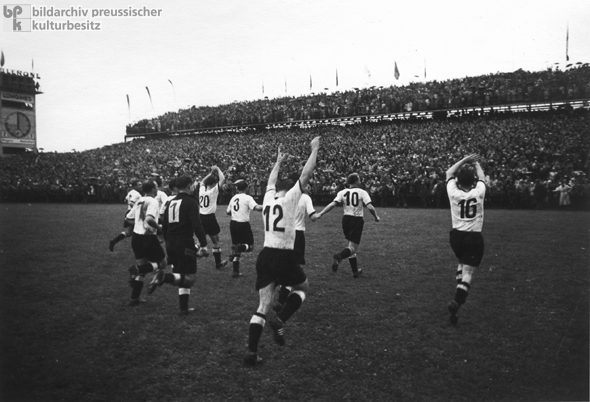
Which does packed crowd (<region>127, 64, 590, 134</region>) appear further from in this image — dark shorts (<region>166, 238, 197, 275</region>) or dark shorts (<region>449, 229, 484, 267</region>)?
dark shorts (<region>166, 238, 197, 275</region>)

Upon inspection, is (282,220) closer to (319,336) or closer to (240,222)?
(319,336)

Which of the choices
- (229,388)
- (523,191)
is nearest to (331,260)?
(229,388)

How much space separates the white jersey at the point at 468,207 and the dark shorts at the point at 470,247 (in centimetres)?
9

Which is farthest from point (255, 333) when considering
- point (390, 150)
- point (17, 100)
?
point (17, 100)

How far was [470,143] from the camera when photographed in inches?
1126

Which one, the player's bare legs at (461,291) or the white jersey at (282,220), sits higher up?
the white jersey at (282,220)

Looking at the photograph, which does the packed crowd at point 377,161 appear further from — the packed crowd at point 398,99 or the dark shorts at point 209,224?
the dark shorts at point 209,224

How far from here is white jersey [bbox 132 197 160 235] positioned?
710 cm

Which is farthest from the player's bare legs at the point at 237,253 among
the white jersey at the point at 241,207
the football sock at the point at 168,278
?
the football sock at the point at 168,278

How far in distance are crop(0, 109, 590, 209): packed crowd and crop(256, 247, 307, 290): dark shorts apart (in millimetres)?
17475

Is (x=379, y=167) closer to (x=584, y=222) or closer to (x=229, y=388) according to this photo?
(x=584, y=222)

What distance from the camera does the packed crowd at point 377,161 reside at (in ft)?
74.7

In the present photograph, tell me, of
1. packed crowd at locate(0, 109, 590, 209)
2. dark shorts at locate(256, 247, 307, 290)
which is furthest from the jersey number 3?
packed crowd at locate(0, 109, 590, 209)

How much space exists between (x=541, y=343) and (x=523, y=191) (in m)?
18.9
